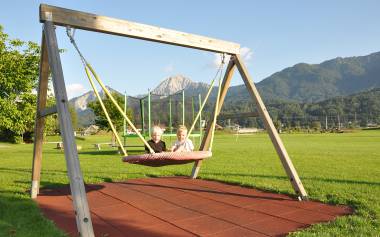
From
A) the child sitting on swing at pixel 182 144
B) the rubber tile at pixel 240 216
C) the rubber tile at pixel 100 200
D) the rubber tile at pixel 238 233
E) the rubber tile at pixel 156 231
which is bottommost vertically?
the rubber tile at pixel 238 233

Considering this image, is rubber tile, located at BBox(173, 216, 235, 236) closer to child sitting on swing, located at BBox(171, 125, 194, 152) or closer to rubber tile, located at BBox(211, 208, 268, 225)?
rubber tile, located at BBox(211, 208, 268, 225)

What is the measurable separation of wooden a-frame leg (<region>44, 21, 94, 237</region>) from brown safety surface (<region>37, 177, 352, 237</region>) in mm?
539

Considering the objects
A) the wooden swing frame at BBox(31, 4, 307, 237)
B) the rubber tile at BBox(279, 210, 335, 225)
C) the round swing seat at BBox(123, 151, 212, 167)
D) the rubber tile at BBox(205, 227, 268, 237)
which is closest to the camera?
the wooden swing frame at BBox(31, 4, 307, 237)

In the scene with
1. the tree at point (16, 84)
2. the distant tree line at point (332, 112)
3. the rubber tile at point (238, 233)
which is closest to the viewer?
the rubber tile at point (238, 233)

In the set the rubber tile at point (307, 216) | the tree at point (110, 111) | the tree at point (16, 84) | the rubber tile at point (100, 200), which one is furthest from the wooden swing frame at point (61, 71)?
the tree at point (110, 111)

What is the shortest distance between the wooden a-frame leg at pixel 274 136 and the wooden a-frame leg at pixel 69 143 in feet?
10.3

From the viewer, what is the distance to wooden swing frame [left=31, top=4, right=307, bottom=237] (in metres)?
3.73

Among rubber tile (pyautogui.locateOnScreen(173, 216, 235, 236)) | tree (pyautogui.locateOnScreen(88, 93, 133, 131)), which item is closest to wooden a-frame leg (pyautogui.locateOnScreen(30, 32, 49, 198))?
rubber tile (pyautogui.locateOnScreen(173, 216, 235, 236))

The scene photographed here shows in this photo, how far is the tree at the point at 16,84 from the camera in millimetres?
16875

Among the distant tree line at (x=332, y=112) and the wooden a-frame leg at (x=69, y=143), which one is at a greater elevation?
the distant tree line at (x=332, y=112)

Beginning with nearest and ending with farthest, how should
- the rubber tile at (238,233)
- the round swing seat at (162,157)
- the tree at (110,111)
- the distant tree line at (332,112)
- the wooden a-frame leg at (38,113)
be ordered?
1. the rubber tile at (238,233)
2. the round swing seat at (162,157)
3. the wooden a-frame leg at (38,113)
4. the tree at (110,111)
5. the distant tree line at (332,112)

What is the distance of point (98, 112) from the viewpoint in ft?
99.5

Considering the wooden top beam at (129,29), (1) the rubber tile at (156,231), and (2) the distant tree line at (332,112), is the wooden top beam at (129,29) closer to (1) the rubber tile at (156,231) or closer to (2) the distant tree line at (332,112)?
(1) the rubber tile at (156,231)

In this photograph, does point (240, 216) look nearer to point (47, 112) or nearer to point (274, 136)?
point (274, 136)
